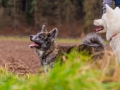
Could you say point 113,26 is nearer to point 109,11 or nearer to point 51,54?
point 109,11

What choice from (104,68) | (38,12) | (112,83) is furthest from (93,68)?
(38,12)

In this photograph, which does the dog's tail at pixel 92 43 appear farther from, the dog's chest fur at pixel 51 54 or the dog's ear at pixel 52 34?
the dog's ear at pixel 52 34

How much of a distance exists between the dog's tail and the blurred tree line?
173 ft

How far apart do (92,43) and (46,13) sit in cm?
5947

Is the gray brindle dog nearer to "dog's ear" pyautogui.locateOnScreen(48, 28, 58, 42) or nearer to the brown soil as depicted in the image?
"dog's ear" pyautogui.locateOnScreen(48, 28, 58, 42)

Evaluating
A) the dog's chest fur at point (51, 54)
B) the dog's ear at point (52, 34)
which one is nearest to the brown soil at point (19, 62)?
the dog's chest fur at point (51, 54)

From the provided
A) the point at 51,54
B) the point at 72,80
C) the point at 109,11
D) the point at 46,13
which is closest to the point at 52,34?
the point at 51,54

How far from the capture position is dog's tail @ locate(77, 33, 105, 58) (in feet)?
30.1

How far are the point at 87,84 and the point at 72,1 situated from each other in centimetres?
6397

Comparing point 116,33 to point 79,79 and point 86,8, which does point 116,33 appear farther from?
point 86,8

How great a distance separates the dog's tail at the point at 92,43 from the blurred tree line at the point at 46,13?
52759 mm

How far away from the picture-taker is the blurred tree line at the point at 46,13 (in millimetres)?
64025

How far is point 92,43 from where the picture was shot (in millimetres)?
9461

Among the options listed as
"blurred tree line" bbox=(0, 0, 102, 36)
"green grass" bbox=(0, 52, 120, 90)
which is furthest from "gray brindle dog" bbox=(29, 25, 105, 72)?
"blurred tree line" bbox=(0, 0, 102, 36)
